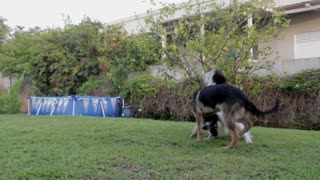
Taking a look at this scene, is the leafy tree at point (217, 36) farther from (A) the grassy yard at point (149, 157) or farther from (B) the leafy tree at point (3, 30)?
(B) the leafy tree at point (3, 30)

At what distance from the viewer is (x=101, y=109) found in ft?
37.9

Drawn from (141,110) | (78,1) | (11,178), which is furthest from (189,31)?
(78,1)

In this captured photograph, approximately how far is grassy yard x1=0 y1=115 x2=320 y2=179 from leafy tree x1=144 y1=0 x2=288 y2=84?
4.54ft

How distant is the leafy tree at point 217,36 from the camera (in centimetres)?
599

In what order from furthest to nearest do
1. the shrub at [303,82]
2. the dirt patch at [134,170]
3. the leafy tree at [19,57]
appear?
the leafy tree at [19,57], the shrub at [303,82], the dirt patch at [134,170]

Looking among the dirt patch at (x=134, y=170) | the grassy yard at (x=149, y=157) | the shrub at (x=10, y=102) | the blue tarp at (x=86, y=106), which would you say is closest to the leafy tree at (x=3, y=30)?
the shrub at (x=10, y=102)

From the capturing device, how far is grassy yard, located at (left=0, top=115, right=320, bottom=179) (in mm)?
3473

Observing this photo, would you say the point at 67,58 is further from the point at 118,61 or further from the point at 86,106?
the point at 86,106

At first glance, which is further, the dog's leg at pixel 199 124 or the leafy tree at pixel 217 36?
the leafy tree at pixel 217 36

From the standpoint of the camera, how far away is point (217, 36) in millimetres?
5988

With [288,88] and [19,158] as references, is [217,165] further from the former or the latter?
[288,88]

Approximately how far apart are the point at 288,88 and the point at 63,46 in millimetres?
9532

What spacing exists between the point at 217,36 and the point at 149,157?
9.43 feet

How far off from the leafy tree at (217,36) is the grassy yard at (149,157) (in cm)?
139
